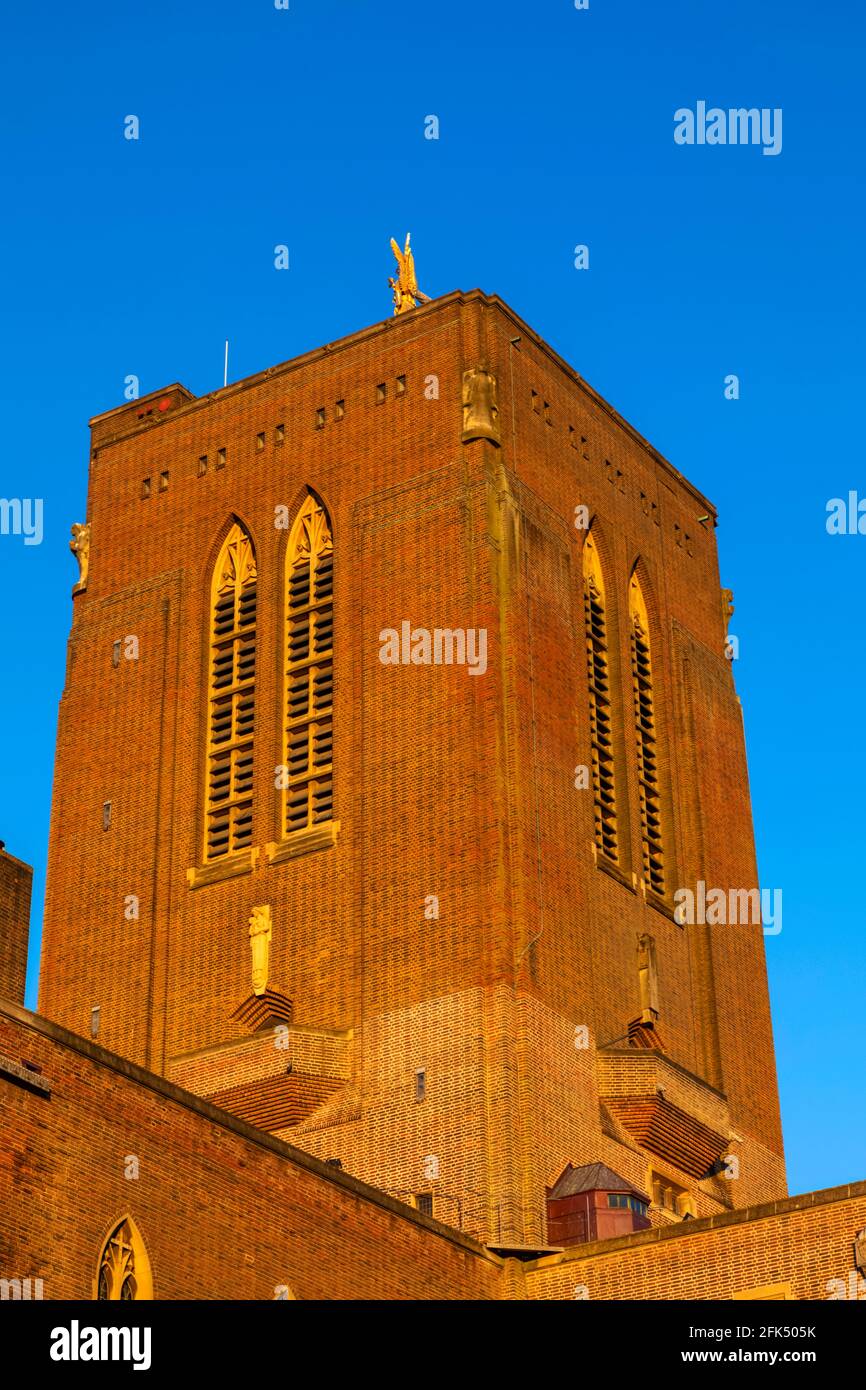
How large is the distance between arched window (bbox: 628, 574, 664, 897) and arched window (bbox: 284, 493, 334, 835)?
6747 mm

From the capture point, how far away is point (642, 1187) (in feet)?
152

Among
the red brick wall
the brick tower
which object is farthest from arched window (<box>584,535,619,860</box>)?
the red brick wall

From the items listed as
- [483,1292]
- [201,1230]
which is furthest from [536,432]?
[201,1230]

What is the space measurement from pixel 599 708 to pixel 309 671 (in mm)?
5931

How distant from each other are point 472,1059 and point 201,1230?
10.2 m

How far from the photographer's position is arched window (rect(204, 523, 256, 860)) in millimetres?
49594

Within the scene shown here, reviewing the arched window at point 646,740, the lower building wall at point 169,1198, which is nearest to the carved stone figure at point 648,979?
the arched window at point 646,740

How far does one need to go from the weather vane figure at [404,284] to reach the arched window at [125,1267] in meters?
A: 26.1

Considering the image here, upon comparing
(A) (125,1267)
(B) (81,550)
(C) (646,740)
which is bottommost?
(A) (125,1267)

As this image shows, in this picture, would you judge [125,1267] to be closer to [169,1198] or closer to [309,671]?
[169,1198]

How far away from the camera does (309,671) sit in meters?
49.8

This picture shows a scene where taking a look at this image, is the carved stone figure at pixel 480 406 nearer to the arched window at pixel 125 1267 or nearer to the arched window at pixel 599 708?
the arched window at pixel 599 708

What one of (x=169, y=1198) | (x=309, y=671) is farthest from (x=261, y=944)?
(x=169, y=1198)
